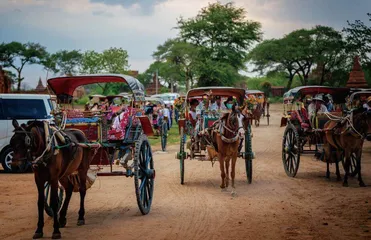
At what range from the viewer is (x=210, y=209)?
34.4 feet

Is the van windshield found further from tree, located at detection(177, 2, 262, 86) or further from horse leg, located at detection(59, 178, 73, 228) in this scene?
tree, located at detection(177, 2, 262, 86)

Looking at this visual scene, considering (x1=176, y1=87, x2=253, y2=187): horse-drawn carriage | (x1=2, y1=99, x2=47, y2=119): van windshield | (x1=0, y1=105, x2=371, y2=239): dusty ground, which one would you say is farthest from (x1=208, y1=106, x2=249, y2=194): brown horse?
(x1=2, y1=99, x2=47, y2=119): van windshield

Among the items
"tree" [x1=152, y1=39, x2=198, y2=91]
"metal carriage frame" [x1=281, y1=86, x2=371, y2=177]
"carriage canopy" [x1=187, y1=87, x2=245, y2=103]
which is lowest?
"metal carriage frame" [x1=281, y1=86, x2=371, y2=177]

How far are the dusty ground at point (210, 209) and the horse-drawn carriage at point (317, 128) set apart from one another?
2.07 feet

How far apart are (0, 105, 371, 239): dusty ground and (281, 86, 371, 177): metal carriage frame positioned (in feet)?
1.72

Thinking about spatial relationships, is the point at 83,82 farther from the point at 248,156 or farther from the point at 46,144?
the point at 248,156

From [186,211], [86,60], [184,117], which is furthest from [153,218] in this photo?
[86,60]

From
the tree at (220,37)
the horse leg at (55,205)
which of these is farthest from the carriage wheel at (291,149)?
the tree at (220,37)

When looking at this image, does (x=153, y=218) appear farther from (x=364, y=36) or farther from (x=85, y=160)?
(x=364, y=36)

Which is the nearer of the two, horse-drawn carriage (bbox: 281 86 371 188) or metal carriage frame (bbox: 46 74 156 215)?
metal carriage frame (bbox: 46 74 156 215)

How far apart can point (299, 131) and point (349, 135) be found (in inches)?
81.4

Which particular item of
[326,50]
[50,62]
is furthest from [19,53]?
[326,50]

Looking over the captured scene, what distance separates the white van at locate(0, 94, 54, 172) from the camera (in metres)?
16.3

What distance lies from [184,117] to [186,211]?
4920mm
